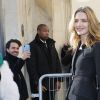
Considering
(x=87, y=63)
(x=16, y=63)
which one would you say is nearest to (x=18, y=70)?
(x=16, y=63)

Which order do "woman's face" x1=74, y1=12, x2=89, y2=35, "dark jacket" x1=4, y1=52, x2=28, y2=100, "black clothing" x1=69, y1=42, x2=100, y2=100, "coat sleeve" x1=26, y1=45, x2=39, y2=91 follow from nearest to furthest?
"black clothing" x1=69, y1=42, x2=100, y2=100, "woman's face" x1=74, y1=12, x2=89, y2=35, "dark jacket" x1=4, y1=52, x2=28, y2=100, "coat sleeve" x1=26, y1=45, x2=39, y2=91

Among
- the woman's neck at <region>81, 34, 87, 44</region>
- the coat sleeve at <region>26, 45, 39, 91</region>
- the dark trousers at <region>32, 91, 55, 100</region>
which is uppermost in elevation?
the woman's neck at <region>81, 34, 87, 44</region>

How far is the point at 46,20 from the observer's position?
6922 mm

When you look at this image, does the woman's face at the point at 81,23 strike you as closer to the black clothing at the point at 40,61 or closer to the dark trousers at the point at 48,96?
the black clothing at the point at 40,61

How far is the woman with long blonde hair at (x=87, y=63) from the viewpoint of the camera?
11.1 feet

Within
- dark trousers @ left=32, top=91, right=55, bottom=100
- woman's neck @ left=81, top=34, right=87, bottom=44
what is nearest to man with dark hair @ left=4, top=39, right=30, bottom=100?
dark trousers @ left=32, top=91, right=55, bottom=100

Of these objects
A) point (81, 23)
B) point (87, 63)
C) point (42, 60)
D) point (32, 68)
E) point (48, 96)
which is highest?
point (81, 23)

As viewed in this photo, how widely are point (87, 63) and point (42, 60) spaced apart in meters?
2.69

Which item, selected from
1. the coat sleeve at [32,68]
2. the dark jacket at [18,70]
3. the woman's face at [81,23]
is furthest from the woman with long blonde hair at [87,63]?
the coat sleeve at [32,68]

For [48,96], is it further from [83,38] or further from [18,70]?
[83,38]

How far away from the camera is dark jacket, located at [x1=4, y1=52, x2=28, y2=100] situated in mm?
5364

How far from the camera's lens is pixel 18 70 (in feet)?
17.8

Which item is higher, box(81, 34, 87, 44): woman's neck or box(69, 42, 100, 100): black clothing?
box(81, 34, 87, 44): woman's neck

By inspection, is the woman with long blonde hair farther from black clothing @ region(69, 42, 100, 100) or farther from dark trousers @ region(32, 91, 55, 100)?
dark trousers @ region(32, 91, 55, 100)
